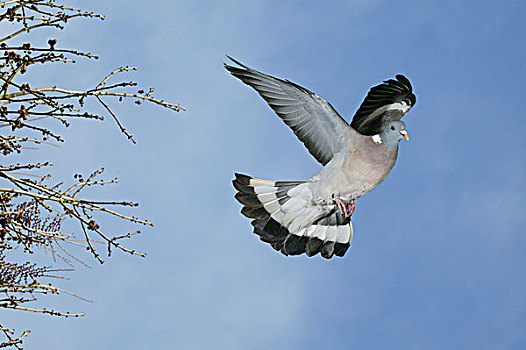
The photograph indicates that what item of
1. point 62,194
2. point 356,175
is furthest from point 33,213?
point 356,175

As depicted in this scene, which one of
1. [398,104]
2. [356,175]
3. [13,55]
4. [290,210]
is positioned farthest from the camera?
[398,104]

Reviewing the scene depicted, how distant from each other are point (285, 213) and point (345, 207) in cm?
41

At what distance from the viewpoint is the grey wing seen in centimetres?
323

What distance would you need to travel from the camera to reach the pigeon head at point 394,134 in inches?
139

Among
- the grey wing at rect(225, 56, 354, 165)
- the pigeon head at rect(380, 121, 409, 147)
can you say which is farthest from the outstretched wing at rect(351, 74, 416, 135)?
the grey wing at rect(225, 56, 354, 165)

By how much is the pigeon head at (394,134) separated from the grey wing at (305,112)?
0.23m

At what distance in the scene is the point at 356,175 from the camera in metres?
3.46

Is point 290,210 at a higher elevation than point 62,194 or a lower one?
higher

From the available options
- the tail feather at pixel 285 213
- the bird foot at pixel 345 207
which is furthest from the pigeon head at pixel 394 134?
the tail feather at pixel 285 213

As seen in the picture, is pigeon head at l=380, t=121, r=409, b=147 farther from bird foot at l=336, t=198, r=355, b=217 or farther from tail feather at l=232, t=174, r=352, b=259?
tail feather at l=232, t=174, r=352, b=259

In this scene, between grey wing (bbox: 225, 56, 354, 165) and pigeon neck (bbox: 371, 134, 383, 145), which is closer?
grey wing (bbox: 225, 56, 354, 165)

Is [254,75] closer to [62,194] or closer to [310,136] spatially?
[310,136]

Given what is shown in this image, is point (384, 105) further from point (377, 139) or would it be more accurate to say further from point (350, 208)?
Result: point (350, 208)

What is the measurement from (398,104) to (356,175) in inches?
32.8
